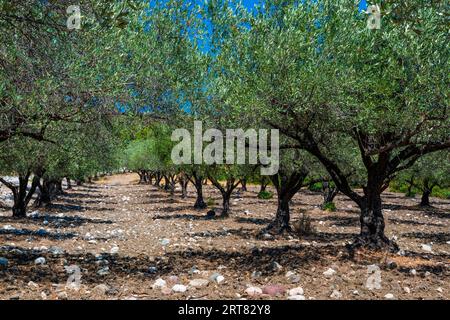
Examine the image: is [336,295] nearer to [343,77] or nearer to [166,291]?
[166,291]

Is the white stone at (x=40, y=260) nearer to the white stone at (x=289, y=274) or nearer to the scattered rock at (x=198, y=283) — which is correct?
the scattered rock at (x=198, y=283)

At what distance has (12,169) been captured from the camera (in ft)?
79.7

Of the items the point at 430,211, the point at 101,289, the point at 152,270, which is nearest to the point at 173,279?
the point at 152,270

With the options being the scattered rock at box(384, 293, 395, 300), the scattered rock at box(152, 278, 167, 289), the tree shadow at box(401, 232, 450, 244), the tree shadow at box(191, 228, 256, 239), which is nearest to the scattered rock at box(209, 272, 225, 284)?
the scattered rock at box(152, 278, 167, 289)

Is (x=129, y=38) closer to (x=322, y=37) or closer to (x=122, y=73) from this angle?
(x=122, y=73)

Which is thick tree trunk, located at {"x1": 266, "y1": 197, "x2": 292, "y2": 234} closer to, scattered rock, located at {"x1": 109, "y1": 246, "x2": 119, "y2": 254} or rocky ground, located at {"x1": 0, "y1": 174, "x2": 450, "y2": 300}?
rocky ground, located at {"x1": 0, "y1": 174, "x2": 450, "y2": 300}

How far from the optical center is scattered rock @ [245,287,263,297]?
11.1m

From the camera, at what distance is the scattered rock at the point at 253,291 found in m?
11.1

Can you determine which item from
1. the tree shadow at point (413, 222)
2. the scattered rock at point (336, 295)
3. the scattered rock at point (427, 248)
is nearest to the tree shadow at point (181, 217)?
the tree shadow at point (413, 222)

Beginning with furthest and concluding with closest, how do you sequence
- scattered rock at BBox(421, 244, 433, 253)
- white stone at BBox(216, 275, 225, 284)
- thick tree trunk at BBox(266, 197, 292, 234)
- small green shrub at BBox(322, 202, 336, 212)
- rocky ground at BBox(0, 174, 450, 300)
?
small green shrub at BBox(322, 202, 336, 212), thick tree trunk at BBox(266, 197, 292, 234), scattered rock at BBox(421, 244, 433, 253), white stone at BBox(216, 275, 225, 284), rocky ground at BBox(0, 174, 450, 300)

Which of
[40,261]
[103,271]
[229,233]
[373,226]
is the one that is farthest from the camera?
[229,233]

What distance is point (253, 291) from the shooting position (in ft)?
36.9

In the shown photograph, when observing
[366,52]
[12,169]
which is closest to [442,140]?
[366,52]

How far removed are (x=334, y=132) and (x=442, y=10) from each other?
552 cm
